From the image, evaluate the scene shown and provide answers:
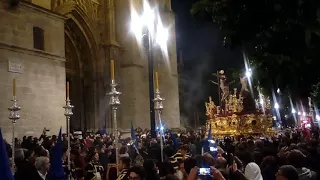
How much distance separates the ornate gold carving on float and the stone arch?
30.7ft

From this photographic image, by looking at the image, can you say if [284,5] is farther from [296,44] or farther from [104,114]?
A: [104,114]

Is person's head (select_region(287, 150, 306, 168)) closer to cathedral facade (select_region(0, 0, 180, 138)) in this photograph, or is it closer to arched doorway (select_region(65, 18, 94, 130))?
cathedral facade (select_region(0, 0, 180, 138))

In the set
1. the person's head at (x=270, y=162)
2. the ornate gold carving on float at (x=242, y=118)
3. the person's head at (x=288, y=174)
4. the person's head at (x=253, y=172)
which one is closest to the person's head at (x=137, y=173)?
the person's head at (x=288, y=174)

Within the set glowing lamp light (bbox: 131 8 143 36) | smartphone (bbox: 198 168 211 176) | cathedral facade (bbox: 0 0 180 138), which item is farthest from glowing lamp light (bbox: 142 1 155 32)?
smartphone (bbox: 198 168 211 176)

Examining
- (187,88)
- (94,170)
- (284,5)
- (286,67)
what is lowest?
(94,170)

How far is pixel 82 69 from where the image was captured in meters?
26.2

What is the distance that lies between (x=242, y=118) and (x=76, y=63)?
39.5 ft

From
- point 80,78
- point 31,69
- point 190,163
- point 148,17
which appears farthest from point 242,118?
point 190,163

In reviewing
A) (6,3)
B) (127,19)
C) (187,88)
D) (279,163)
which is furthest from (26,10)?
(187,88)

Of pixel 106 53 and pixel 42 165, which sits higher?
pixel 106 53

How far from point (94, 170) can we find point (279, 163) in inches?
154

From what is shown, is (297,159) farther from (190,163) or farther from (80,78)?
(80,78)

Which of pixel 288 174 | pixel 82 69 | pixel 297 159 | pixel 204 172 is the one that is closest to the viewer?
pixel 288 174

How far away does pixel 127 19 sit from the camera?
1045 inches
